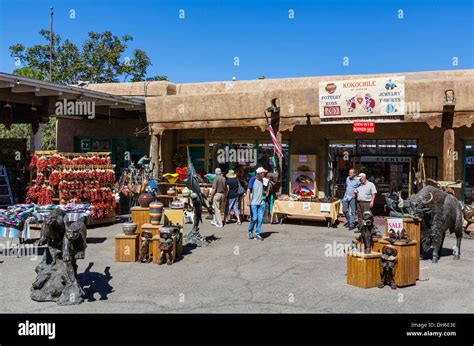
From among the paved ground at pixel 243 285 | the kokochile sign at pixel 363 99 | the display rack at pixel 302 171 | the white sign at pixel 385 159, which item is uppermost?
the kokochile sign at pixel 363 99

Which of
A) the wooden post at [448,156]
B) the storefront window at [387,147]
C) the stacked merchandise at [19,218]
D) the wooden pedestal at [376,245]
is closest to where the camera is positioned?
the wooden pedestal at [376,245]

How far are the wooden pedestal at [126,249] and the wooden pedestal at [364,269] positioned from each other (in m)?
4.35

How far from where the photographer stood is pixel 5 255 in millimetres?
10109

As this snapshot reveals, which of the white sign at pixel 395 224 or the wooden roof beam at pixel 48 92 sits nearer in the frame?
the white sign at pixel 395 224

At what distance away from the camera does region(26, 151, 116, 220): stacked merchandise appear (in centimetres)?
1345

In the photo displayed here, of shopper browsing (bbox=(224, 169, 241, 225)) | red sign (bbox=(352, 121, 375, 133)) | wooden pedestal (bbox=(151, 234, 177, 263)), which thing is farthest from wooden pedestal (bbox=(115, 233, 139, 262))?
red sign (bbox=(352, 121, 375, 133))

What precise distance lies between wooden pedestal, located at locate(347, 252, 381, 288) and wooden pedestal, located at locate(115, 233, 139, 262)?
4346 millimetres

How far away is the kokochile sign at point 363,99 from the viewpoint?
47.1 feet

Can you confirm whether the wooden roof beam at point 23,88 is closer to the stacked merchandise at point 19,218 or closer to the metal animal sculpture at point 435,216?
the stacked merchandise at point 19,218

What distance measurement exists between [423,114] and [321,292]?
8.75m

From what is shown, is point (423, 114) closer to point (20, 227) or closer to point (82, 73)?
point (20, 227)

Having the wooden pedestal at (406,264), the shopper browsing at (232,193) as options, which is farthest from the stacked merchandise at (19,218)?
the wooden pedestal at (406,264)

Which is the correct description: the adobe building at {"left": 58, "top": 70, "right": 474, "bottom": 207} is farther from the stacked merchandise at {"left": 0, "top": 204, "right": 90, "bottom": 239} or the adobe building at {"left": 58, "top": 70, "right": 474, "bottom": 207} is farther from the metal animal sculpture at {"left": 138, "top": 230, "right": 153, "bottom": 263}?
the stacked merchandise at {"left": 0, "top": 204, "right": 90, "bottom": 239}
